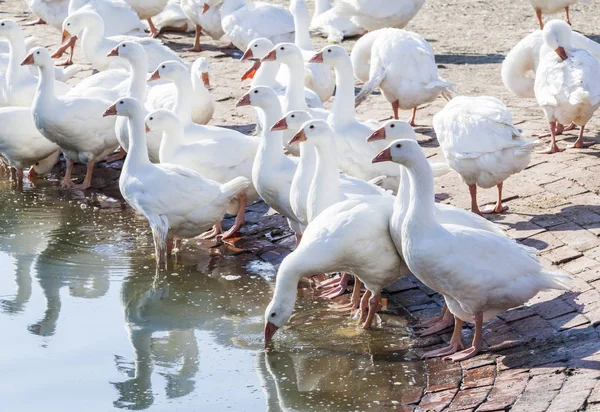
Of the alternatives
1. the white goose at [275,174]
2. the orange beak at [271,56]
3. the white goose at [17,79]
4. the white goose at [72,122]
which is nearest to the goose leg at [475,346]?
the white goose at [275,174]

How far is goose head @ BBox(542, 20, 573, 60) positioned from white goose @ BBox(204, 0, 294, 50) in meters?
4.20

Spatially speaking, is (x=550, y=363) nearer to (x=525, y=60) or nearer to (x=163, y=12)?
(x=525, y=60)

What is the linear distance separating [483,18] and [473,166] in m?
8.22

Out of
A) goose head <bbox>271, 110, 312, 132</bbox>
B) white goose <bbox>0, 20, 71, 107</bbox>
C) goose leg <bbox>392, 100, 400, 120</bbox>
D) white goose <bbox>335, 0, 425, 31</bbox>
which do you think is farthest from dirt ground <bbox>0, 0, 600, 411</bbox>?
white goose <bbox>0, 20, 71, 107</bbox>

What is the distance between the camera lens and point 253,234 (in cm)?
930

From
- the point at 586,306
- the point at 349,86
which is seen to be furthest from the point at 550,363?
the point at 349,86

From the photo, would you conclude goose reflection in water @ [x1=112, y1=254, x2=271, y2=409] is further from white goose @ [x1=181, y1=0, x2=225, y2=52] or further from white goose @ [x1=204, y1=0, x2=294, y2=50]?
white goose @ [x1=181, y1=0, x2=225, y2=52]

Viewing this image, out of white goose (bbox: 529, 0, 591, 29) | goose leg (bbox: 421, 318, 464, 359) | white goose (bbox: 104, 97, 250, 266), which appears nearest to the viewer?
goose leg (bbox: 421, 318, 464, 359)

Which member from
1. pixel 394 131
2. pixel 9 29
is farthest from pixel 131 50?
pixel 394 131

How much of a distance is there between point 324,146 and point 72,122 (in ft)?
11.8

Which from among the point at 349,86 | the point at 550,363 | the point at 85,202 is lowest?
the point at 85,202

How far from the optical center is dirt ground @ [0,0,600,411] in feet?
19.0

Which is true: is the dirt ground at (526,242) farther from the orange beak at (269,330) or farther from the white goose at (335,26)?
the orange beak at (269,330)

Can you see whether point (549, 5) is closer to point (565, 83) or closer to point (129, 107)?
point (565, 83)
